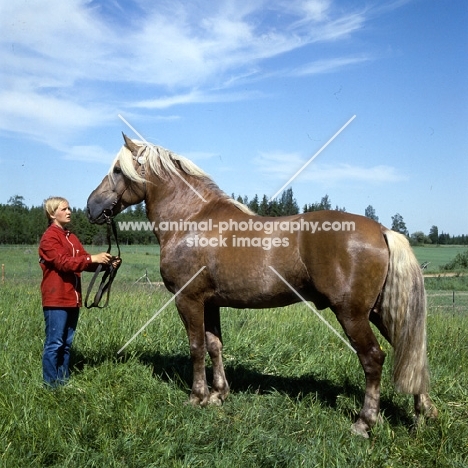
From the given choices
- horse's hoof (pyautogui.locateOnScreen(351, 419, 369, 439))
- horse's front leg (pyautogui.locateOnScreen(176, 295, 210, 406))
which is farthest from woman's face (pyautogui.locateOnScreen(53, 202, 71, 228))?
horse's hoof (pyautogui.locateOnScreen(351, 419, 369, 439))

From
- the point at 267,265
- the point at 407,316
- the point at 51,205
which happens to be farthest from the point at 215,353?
the point at 51,205

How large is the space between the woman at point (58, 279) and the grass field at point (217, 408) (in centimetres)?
24

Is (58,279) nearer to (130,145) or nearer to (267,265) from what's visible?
(130,145)

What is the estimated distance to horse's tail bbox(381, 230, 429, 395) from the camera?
Answer: 11.9 feet

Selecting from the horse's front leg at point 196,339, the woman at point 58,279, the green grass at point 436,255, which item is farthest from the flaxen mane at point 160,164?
the green grass at point 436,255

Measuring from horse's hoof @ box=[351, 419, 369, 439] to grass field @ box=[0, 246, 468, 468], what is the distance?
0.06 metres

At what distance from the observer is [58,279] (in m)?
4.26

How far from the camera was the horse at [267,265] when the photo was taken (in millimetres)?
3662

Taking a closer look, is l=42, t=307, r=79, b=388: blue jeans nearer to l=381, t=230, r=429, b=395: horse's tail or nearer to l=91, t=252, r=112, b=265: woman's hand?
l=91, t=252, r=112, b=265: woman's hand

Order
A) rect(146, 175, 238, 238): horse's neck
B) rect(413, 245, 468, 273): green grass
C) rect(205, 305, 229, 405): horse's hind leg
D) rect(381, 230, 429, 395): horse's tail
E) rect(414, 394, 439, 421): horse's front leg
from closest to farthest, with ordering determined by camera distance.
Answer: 1. rect(381, 230, 429, 395): horse's tail
2. rect(414, 394, 439, 421): horse's front leg
3. rect(205, 305, 229, 405): horse's hind leg
4. rect(146, 175, 238, 238): horse's neck
5. rect(413, 245, 468, 273): green grass

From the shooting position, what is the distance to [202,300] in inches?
169

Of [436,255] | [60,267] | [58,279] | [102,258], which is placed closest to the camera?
[60,267]

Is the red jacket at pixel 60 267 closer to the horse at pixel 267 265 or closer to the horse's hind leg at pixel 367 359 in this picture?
the horse at pixel 267 265

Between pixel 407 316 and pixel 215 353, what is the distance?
1.93 m
